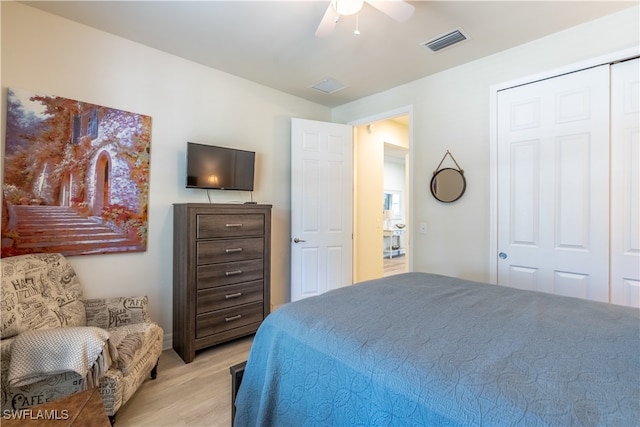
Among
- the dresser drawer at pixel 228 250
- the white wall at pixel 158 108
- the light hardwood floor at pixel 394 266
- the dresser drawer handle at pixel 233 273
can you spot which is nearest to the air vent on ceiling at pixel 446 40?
the white wall at pixel 158 108

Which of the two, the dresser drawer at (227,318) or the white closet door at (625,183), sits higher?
the white closet door at (625,183)

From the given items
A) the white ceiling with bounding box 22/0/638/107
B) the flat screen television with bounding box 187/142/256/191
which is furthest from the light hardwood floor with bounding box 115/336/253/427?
the white ceiling with bounding box 22/0/638/107

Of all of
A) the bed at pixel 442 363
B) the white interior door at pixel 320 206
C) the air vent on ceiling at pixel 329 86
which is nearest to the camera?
the bed at pixel 442 363

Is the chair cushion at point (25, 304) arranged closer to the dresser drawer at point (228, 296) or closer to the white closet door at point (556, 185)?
the dresser drawer at point (228, 296)

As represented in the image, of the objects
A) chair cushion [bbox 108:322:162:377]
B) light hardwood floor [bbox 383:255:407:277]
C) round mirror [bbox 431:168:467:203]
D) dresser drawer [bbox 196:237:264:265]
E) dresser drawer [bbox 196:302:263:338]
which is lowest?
light hardwood floor [bbox 383:255:407:277]

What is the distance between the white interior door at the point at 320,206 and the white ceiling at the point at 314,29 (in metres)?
0.78

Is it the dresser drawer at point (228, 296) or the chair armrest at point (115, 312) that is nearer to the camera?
the chair armrest at point (115, 312)

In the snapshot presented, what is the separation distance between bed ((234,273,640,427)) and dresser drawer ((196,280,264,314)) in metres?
1.29

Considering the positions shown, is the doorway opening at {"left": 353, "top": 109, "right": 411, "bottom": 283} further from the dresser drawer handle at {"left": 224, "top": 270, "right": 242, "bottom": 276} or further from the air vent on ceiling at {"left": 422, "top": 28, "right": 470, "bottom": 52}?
the dresser drawer handle at {"left": 224, "top": 270, "right": 242, "bottom": 276}

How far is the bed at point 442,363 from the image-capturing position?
72 cm

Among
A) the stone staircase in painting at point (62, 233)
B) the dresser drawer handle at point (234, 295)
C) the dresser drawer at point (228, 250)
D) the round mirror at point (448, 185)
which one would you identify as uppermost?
the round mirror at point (448, 185)

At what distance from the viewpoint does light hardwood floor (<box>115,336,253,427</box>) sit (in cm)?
175

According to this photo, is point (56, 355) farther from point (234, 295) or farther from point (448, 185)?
point (448, 185)

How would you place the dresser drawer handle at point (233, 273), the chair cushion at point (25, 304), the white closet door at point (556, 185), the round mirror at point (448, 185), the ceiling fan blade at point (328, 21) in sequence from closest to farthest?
the chair cushion at point (25, 304) < the ceiling fan blade at point (328, 21) < the white closet door at point (556, 185) < the dresser drawer handle at point (233, 273) < the round mirror at point (448, 185)
